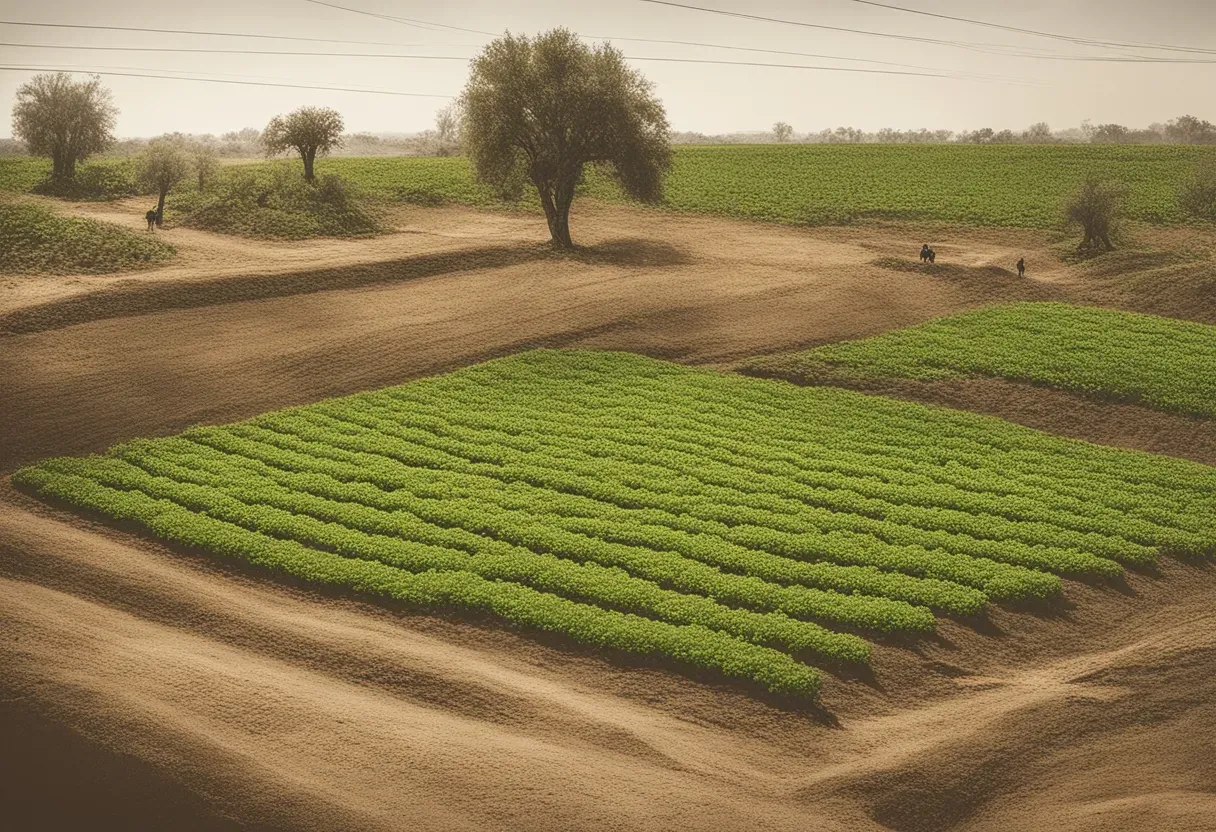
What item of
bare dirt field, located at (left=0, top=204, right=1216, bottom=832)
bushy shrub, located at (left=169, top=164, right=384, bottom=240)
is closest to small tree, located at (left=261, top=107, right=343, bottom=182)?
bushy shrub, located at (left=169, top=164, right=384, bottom=240)

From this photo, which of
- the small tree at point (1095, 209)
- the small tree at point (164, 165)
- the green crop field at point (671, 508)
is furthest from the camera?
the small tree at point (164, 165)

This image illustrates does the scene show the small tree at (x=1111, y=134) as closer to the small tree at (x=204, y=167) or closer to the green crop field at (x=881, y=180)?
the green crop field at (x=881, y=180)

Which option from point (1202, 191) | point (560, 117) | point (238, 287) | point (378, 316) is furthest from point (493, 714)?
point (1202, 191)

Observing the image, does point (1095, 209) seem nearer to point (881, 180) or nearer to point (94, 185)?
point (881, 180)

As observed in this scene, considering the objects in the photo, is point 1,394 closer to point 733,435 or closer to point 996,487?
point 733,435

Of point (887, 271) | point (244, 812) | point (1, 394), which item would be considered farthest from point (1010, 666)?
point (887, 271)

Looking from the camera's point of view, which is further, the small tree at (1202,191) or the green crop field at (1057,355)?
the small tree at (1202,191)

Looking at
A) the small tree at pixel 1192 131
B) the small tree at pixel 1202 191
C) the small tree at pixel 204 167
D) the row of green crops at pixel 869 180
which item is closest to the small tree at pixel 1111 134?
the small tree at pixel 1192 131
